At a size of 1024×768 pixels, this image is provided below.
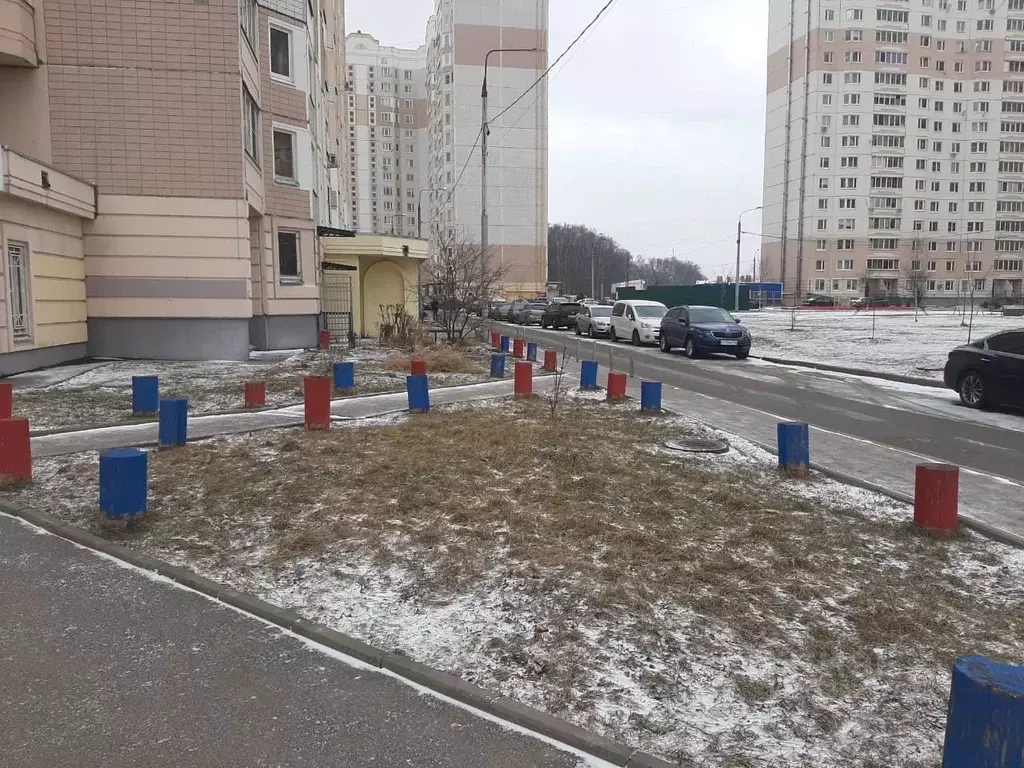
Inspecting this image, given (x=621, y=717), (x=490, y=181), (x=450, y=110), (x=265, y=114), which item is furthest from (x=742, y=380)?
(x=450, y=110)

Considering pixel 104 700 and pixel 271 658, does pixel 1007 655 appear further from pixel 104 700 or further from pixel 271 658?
pixel 104 700

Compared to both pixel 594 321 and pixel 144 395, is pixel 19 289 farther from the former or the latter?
pixel 594 321

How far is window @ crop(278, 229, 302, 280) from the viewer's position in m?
24.0

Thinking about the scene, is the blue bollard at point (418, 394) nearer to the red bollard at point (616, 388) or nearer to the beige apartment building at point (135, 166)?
the red bollard at point (616, 388)

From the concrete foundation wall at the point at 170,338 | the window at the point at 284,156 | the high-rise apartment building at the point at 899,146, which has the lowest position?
the concrete foundation wall at the point at 170,338

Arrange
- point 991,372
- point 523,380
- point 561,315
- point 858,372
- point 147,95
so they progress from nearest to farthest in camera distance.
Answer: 1. point 991,372
2. point 523,380
3. point 147,95
4. point 858,372
5. point 561,315

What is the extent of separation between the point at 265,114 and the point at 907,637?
23.9 meters

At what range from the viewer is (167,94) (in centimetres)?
1858

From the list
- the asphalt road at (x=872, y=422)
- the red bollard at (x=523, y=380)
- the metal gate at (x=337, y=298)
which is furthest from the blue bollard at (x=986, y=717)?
the metal gate at (x=337, y=298)

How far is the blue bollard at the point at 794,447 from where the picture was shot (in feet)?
25.7

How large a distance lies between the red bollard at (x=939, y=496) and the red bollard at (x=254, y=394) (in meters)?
9.39

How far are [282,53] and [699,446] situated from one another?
21719 mm

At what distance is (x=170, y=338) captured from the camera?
19344 millimetres

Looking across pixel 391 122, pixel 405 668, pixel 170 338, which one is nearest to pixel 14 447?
pixel 405 668
